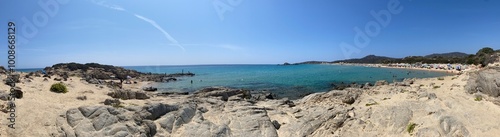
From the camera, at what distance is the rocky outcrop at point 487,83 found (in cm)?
1956

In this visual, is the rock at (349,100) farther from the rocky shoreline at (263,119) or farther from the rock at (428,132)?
the rock at (428,132)

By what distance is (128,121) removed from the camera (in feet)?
48.6

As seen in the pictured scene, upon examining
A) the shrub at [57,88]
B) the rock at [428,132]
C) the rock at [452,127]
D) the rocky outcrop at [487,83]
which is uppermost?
the rocky outcrop at [487,83]

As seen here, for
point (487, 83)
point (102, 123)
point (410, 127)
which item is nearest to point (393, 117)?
point (410, 127)

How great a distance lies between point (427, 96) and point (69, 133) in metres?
26.6

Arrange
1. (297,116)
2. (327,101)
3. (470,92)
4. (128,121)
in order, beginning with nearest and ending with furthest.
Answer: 1. (128,121)
2. (297,116)
3. (470,92)
4. (327,101)

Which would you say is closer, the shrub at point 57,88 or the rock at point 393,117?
the rock at point 393,117

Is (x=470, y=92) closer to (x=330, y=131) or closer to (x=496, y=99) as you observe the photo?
(x=496, y=99)

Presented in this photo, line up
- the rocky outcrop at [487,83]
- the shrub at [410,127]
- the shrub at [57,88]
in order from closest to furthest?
the shrub at [410,127], the rocky outcrop at [487,83], the shrub at [57,88]

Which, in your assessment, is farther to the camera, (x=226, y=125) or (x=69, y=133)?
(x=226, y=125)

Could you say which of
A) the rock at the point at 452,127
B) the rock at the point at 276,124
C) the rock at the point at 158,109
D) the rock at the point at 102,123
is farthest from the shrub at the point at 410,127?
the rock at the point at 102,123

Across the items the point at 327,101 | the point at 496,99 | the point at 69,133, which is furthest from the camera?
the point at 327,101

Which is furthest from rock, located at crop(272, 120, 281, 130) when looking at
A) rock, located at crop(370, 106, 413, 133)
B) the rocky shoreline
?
rock, located at crop(370, 106, 413, 133)

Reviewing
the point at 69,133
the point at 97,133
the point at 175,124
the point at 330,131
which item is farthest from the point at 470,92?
the point at 69,133
